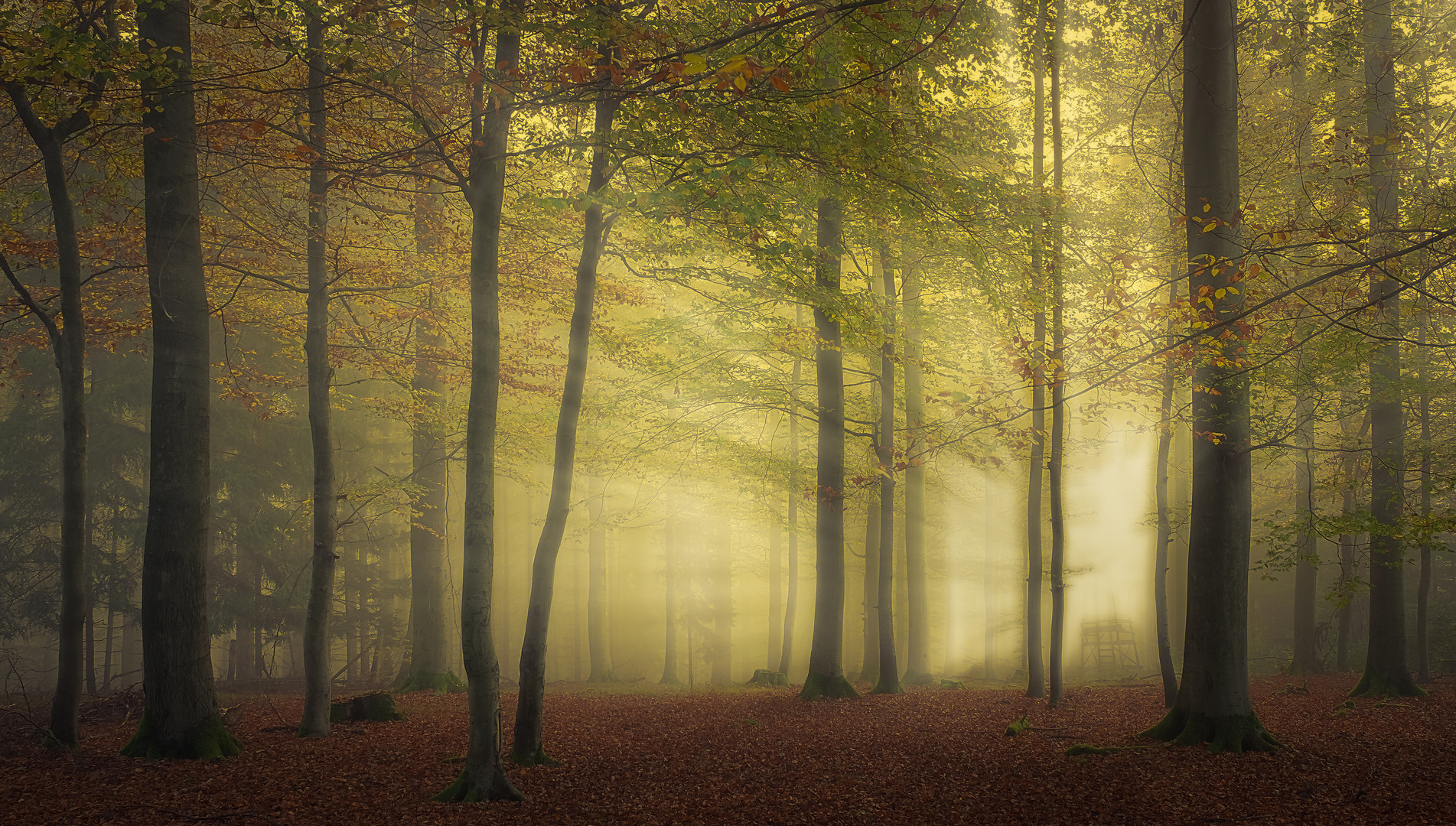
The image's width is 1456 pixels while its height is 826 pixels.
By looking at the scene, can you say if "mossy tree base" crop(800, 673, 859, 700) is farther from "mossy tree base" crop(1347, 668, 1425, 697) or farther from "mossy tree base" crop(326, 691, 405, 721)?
"mossy tree base" crop(1347, 668, 1425, 697)

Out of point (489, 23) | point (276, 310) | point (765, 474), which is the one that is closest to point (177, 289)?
point (489, 23)

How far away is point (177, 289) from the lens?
788cm

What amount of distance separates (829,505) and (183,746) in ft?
29.4

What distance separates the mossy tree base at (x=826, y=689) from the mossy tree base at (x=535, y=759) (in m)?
5.33

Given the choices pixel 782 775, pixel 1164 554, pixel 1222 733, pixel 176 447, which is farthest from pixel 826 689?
pixel 176 447

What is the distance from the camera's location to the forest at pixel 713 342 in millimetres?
6219

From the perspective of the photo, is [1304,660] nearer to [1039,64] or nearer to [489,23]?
[1039,64]

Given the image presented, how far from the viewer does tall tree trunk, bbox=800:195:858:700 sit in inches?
468

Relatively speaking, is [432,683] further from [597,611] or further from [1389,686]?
[1389,686]

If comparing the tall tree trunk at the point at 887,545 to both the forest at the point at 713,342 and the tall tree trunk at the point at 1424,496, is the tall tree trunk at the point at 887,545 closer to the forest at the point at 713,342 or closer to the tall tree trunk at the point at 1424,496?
the forest at the point at 713,342

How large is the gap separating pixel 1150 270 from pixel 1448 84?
265 inches

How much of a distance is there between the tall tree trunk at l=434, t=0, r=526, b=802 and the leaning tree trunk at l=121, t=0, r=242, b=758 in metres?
3.23

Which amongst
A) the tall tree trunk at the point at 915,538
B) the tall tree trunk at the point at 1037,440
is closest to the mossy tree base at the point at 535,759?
the tall tree trunk at the point at 1037,440

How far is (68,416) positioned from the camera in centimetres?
768
